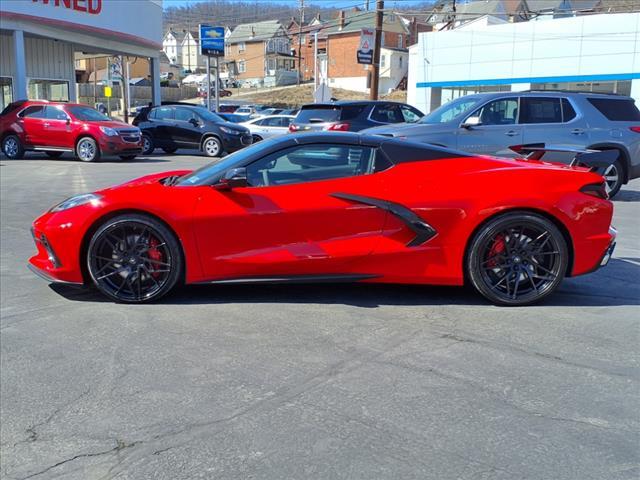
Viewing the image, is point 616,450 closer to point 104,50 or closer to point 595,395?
point 595,395

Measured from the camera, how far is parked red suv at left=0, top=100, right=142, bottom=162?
1748 cm

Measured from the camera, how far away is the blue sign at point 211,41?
1276 inches

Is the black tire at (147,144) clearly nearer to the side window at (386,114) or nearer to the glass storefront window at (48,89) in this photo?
the glass storefront window at (48,89)

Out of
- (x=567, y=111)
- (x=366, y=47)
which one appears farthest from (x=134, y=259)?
(x=366, y=47)

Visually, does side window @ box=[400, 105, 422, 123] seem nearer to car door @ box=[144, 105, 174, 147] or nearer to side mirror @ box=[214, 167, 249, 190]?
car door @ box=[144, 105, 174, 147]

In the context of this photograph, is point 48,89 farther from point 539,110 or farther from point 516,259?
point 516,259

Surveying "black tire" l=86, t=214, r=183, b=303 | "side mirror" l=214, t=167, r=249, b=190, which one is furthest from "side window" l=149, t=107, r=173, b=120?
"side mirror" l=214, t=167, r=249, b=190

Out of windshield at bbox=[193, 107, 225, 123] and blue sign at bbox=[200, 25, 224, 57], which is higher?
blue sign at bbox=[200, 25, 224, 57]

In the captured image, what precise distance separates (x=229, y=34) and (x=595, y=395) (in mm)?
110759

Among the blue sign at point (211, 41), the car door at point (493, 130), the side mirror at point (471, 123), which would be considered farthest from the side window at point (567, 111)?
the blue sign at point (211, 41)

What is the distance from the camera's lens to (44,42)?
82.7ft

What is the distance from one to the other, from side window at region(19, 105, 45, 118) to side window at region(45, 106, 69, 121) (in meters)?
0.16

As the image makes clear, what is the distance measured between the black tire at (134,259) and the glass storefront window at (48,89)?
23320 mm

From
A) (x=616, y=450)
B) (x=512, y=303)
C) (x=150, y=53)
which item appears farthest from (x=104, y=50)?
(x=616, y=450)
